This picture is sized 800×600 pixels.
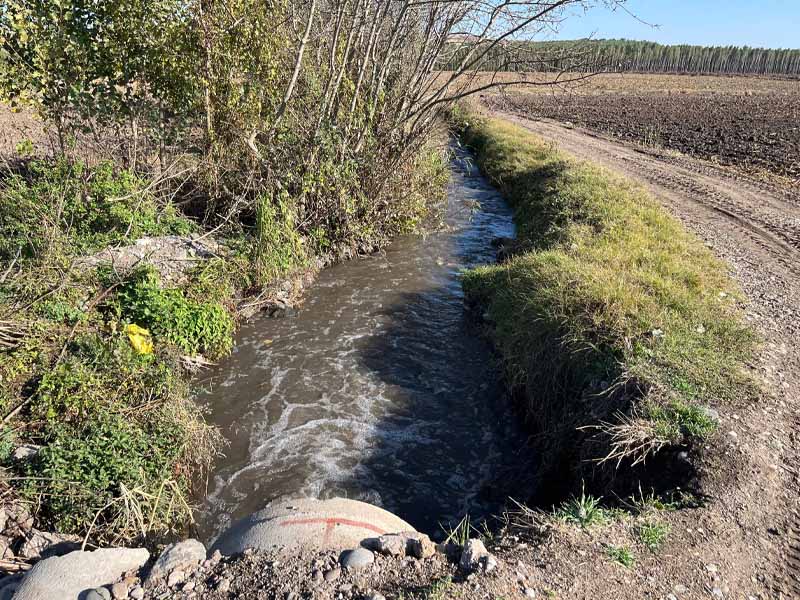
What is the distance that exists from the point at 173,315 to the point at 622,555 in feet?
17.5

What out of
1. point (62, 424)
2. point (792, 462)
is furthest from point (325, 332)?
point (792, 462)

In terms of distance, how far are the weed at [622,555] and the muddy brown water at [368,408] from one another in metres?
1.62

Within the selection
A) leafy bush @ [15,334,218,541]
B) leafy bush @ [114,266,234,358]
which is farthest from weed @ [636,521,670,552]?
leafy bush @ [114,266,234,358]

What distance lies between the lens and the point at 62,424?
14.9ft

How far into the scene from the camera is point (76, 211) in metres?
7.26

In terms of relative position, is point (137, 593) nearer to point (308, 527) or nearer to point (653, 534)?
point (308, 527)

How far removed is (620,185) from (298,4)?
7423 millimetres

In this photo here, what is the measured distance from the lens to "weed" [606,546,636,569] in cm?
331

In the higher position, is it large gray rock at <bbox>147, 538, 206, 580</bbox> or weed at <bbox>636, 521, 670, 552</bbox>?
large gray rock at <bbox>147, 538, 206, 580</bbox>

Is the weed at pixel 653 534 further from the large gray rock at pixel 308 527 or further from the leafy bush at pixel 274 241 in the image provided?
the leafy bush at pixel 274 241

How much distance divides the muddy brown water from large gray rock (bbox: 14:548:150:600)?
125 centimetres

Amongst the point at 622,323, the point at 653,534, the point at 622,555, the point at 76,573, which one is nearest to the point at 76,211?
the point at 76,573

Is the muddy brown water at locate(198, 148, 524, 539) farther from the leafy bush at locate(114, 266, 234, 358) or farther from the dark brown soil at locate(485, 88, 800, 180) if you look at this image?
the dark brown soil at locate(485, 88, 800, 180)

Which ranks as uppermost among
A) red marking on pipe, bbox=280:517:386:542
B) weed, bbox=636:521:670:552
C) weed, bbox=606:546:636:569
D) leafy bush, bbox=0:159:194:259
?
leafy bush, bbox=0:159:194:259
